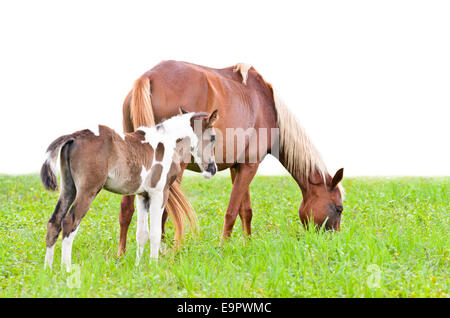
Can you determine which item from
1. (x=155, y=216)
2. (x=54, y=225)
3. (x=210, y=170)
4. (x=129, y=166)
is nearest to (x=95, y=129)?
(x=129, y=166)

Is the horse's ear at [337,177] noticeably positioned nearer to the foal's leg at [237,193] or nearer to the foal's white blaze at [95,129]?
the foal's leg at [237,193]

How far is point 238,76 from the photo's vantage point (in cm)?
867

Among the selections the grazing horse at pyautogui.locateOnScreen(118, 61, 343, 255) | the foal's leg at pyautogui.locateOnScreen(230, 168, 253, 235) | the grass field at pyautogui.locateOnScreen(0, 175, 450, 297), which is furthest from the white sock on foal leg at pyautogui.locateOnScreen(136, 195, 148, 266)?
the foal's leg at pyautogui.locateOnScreen(230, 168, 253, 235)

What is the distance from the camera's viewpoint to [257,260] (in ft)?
20.5

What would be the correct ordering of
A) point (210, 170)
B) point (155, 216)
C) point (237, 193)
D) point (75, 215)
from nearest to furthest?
point (75, 215) < point (155, 216) < point (210, 170) < point (237, 193)

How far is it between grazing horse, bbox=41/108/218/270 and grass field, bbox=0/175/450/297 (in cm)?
52

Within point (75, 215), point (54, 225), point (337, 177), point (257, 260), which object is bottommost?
point (257, 260)

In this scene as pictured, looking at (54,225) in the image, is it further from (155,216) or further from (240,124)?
(240,124)

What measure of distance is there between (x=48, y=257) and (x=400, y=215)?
710 centimetres

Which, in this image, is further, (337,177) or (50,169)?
(337,177)

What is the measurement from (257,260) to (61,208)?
97.6 inches

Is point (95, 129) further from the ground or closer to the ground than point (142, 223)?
further from the ground
